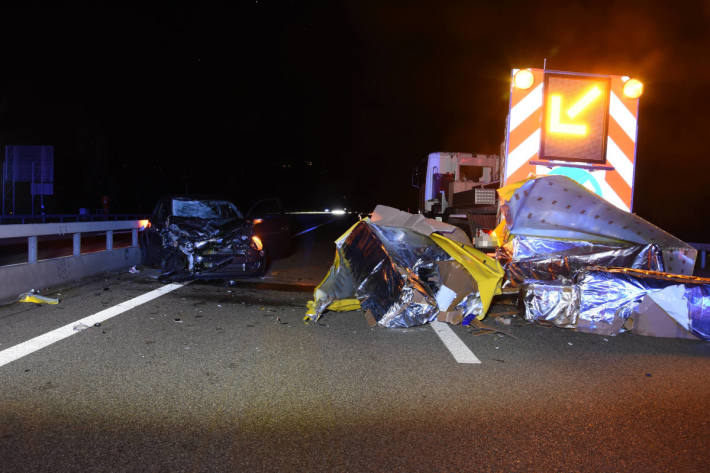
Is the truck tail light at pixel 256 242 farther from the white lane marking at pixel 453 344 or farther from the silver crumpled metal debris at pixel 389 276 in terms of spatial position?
the white lane marking at pixel 453 344

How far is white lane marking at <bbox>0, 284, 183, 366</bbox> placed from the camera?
456 cm

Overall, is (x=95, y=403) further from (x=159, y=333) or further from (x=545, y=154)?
(x=545, y=154)

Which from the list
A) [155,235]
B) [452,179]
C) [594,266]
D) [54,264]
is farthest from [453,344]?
[452,179]

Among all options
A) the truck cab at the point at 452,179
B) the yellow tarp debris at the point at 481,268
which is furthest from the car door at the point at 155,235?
the truck cab at the point at 452,179

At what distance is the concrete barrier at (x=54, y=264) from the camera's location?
7.19 m

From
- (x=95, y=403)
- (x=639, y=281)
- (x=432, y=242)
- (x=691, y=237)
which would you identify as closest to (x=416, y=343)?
(x=432, y=242)

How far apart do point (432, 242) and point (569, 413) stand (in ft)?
9.57

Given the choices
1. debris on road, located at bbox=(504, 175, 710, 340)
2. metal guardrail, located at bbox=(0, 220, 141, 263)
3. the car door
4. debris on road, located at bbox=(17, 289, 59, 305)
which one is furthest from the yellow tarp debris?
metal guardrail, located at bbox=(0, 220, 141, 263)

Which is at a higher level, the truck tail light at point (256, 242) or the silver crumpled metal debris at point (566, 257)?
the silver crumpled metal debris at point (566, 257)

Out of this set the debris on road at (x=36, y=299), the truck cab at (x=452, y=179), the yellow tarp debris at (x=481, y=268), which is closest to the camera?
the yellow tarp debris at (x=481, y=268)

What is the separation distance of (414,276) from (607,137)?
3.03 metres

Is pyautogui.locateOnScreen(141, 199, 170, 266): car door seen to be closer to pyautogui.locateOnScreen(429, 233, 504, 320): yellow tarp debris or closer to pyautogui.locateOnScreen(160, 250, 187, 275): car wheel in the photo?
pyautogui.locateOnScreen(160, 250, 187, 275): car wheel

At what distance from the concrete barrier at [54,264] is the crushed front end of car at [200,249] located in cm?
149

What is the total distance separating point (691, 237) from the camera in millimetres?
20141
